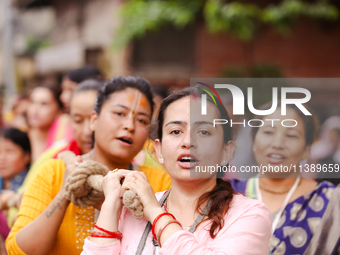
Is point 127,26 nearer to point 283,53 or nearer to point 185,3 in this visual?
point 185,3

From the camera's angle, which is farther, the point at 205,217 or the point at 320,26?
the point at 320,26

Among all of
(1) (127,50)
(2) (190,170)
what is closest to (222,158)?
(2) (190,170)

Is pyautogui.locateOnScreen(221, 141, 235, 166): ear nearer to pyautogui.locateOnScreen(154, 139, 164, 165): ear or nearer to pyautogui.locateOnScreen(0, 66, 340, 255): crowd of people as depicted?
pyautogui.locateOnScreen(0, 66, 340, 255): crowd of people

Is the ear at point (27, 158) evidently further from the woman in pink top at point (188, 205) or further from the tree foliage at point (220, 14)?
the tree foliage at point (220, 14)

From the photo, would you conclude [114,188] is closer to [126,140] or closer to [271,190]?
[126,140]

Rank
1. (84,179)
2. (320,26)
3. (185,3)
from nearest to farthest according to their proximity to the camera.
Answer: (84,179), (185,3), (320,26)

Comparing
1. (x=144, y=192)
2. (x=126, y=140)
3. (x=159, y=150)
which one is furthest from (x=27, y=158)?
(x=144, y=192)

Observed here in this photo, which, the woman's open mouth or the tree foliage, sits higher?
the tree foliage

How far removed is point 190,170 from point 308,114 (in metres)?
0.91

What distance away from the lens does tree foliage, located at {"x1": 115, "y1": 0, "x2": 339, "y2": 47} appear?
6371 mm

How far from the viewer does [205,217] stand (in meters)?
1.59

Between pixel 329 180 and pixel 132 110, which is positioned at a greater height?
pixel 132 110

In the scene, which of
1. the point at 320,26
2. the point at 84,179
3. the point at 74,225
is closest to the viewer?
the point at 84,179

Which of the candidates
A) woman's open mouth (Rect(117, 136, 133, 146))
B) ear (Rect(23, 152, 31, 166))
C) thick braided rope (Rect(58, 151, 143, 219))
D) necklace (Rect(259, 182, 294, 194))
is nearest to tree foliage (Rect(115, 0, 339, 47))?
ear (Rect(23, 152, 31, 166))
